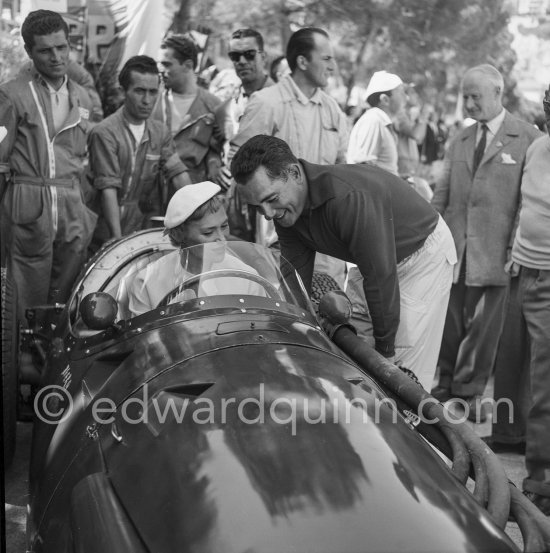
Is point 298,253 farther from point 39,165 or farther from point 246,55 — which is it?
point 246,55

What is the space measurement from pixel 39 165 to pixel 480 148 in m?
2.96

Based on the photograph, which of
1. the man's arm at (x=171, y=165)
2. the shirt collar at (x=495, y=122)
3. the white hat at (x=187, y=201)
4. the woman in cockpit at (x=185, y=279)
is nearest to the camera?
the woman in cockpit at (x=185, y=279)

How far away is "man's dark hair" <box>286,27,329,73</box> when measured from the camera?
6387 millimetres

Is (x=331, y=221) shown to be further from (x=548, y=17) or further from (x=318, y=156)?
(x=548, y=17)

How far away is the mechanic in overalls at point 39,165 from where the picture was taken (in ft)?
18.9

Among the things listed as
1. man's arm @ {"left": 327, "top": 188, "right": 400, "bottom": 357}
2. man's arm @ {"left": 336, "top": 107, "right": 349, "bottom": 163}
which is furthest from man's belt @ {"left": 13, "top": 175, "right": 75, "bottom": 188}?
man's arm @ {"left": 327, "top": 188, "right": 400, "bottom": 357}

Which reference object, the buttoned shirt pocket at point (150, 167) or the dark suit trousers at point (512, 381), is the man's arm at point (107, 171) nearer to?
the buttoned shirt pocket at point (150, 167)

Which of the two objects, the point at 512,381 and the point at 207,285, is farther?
the point at 512,381

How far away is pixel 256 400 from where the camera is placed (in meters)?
2.72

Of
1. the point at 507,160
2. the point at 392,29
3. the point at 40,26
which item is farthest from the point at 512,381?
the point at 392,29

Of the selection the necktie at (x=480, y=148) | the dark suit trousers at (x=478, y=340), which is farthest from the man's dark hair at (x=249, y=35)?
the dark suit trousers at (x=478, y=340)

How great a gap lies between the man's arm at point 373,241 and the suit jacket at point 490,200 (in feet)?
6.74

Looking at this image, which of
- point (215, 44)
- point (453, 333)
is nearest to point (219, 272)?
point (453, 333)

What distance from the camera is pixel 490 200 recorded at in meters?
6.19
